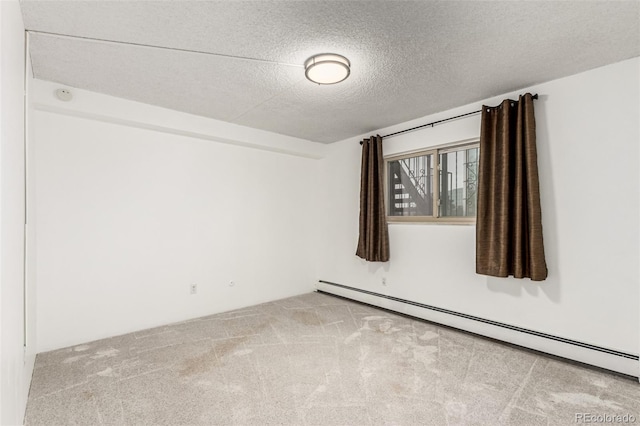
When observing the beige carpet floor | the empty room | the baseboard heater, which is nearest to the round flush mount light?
the empty room

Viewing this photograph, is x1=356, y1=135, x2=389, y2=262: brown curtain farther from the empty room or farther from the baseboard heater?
the baseboard heater

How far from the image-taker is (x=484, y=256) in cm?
293

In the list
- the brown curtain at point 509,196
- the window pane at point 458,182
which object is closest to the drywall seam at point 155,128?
the window pane at point 458,182

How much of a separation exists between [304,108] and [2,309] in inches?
110

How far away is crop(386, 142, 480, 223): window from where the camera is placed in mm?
3326

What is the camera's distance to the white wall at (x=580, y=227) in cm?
229

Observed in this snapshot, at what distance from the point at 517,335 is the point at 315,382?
1.92m

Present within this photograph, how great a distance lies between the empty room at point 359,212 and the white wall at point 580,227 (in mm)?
15

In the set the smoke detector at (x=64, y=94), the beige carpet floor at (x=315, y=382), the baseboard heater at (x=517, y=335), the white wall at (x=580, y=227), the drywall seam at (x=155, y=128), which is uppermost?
the smoke detector at (x=64, y=94)

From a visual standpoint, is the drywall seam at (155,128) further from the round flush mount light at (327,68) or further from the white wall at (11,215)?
the round flush mount light at (327,68)

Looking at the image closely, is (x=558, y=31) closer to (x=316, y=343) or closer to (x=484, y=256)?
(x=484, y=256)

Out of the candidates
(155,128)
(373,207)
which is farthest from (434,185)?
(155,128)

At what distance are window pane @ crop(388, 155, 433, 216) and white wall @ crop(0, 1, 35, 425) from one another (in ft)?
11.6

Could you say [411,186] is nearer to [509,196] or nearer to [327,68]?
[509,196]
